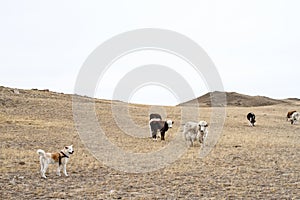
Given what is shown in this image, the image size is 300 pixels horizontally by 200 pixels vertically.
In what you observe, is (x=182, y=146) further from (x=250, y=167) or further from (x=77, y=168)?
(x=77, y=168)

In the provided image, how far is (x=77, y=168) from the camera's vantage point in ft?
48.5

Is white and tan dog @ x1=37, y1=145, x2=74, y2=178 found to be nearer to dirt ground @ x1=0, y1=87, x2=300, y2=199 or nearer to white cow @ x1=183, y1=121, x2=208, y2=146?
dirt ground @ x1=0, y1=87, x2=300, y2=199

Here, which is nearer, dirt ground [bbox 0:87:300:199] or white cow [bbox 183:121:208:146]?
dirt ground [bbox 0:87:300:199]

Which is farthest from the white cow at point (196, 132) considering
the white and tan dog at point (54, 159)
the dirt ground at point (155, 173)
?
the white and tan dog at point (54, 159)

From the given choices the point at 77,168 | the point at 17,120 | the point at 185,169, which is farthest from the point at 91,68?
the point at 17,120

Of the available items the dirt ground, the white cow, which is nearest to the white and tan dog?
the dirt ground

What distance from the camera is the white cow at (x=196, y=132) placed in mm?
21361

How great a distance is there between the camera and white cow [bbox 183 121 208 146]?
70.1 feet

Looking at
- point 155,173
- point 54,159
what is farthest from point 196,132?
A: point 54,159

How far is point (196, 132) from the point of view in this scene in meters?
21.7

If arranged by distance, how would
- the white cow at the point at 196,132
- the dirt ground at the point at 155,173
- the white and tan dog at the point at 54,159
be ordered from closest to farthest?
the dirt ground at the point at 155,173 < the white and tan dog at the point at 54,159 < the white cow at the point at 196,132

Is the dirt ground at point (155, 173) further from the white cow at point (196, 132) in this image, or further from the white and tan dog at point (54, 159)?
the white cow at point (196, 132)

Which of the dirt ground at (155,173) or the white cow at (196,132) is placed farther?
the white cow at (196,132)

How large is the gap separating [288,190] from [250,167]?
150 inches
